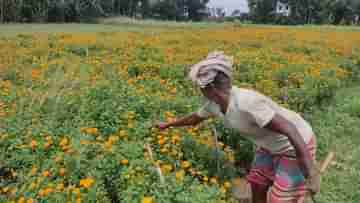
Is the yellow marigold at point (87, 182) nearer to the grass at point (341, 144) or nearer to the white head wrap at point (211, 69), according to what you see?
the white head wrap at point (211, 69)

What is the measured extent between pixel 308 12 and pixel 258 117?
5458 centimetres

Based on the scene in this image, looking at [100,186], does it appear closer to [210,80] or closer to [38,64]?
[210,80]

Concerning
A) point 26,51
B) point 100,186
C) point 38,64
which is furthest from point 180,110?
point 26,51

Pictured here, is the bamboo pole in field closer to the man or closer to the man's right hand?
the man's right hand

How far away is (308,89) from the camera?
200 inches

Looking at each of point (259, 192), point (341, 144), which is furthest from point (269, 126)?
point (341, 144)

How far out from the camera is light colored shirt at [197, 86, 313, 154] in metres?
1.83

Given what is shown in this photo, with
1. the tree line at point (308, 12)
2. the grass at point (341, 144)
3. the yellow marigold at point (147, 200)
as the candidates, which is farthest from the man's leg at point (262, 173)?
the tree line at point (308, 12)

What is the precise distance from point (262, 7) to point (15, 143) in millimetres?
52404

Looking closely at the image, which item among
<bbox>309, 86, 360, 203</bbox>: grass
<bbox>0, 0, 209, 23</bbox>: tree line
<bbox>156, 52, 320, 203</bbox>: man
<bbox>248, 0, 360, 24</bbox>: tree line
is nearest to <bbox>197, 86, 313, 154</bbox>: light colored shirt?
<bbox>156, 52, 320, 203</bbox>: man

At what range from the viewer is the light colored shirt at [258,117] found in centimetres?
183

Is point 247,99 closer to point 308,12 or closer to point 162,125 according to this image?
point 162,125

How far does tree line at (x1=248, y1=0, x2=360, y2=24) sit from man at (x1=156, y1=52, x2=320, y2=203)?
162ft

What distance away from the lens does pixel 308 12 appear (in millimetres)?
50531
